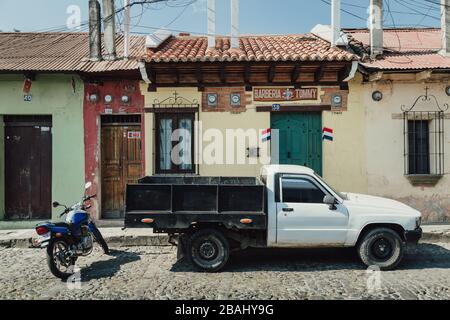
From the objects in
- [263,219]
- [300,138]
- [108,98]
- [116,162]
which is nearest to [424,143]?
[300,138]

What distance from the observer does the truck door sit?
5555 mm

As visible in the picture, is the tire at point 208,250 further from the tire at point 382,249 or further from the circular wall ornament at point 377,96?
the circular wall ornament at point 377,96

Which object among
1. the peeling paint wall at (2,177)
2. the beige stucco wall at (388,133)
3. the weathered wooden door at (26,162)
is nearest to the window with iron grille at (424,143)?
the beige stucco wall at (388,133)

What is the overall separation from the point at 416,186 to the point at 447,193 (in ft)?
2.67

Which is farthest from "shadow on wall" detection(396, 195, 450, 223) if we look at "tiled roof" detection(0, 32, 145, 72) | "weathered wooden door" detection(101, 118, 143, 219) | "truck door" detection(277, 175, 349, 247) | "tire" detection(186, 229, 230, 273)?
"tiled roof" detection(0, 32, 145, 72)

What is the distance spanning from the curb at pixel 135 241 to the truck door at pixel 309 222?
2972 millimetres

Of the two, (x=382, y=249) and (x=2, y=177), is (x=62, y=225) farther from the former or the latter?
(x=382, y=249)

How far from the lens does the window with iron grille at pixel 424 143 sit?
28.7ft

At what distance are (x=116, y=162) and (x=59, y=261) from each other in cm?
389

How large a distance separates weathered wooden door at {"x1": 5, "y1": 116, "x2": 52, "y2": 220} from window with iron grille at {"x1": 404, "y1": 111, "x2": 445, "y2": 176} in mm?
9684

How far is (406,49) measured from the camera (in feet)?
32.2

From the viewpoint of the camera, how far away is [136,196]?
552 cm

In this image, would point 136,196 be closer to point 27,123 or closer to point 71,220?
point 71,220

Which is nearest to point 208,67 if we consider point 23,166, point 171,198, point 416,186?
point 171,198
